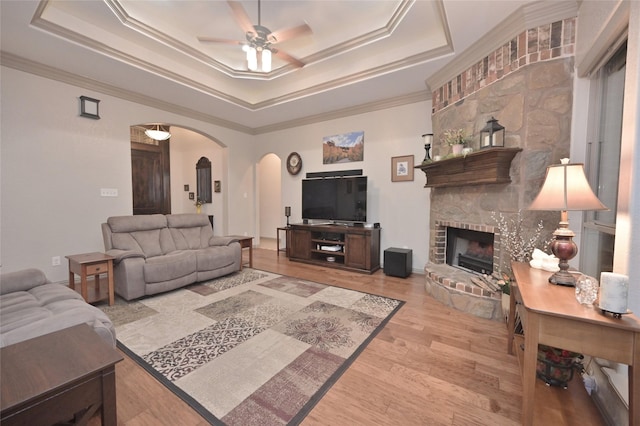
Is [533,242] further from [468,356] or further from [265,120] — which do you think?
[265,120]

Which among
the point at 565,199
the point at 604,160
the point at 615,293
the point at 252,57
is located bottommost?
the point at 615,293

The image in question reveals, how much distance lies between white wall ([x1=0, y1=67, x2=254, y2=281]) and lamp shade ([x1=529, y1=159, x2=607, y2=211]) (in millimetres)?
5220

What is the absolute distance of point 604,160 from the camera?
194 centimetres


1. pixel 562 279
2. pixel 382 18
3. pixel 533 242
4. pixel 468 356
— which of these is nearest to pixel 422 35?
pixel 382 18

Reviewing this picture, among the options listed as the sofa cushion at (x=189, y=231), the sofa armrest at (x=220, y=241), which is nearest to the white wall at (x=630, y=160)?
the sofa armrest at (x=220, y=241)

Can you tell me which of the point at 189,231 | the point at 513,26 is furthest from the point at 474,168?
the point at 189,231

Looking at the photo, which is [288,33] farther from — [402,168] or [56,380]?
[56,380]

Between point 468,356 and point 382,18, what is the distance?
352 centimetres

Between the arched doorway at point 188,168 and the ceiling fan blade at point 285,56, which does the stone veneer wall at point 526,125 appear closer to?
the ceiling fan blade at point 285,56

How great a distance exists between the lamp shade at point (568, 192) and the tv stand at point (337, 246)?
8.94 feet

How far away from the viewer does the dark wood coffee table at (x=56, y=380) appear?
2.84 feet

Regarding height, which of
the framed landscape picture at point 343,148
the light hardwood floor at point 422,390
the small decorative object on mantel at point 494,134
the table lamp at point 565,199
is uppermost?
the framed landscape picture at point 343,148

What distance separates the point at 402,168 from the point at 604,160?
2.50m

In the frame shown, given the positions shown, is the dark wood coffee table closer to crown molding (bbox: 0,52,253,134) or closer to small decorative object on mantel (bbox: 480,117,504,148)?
small decorative object on mantel (bbox: 480,117,504,148)
